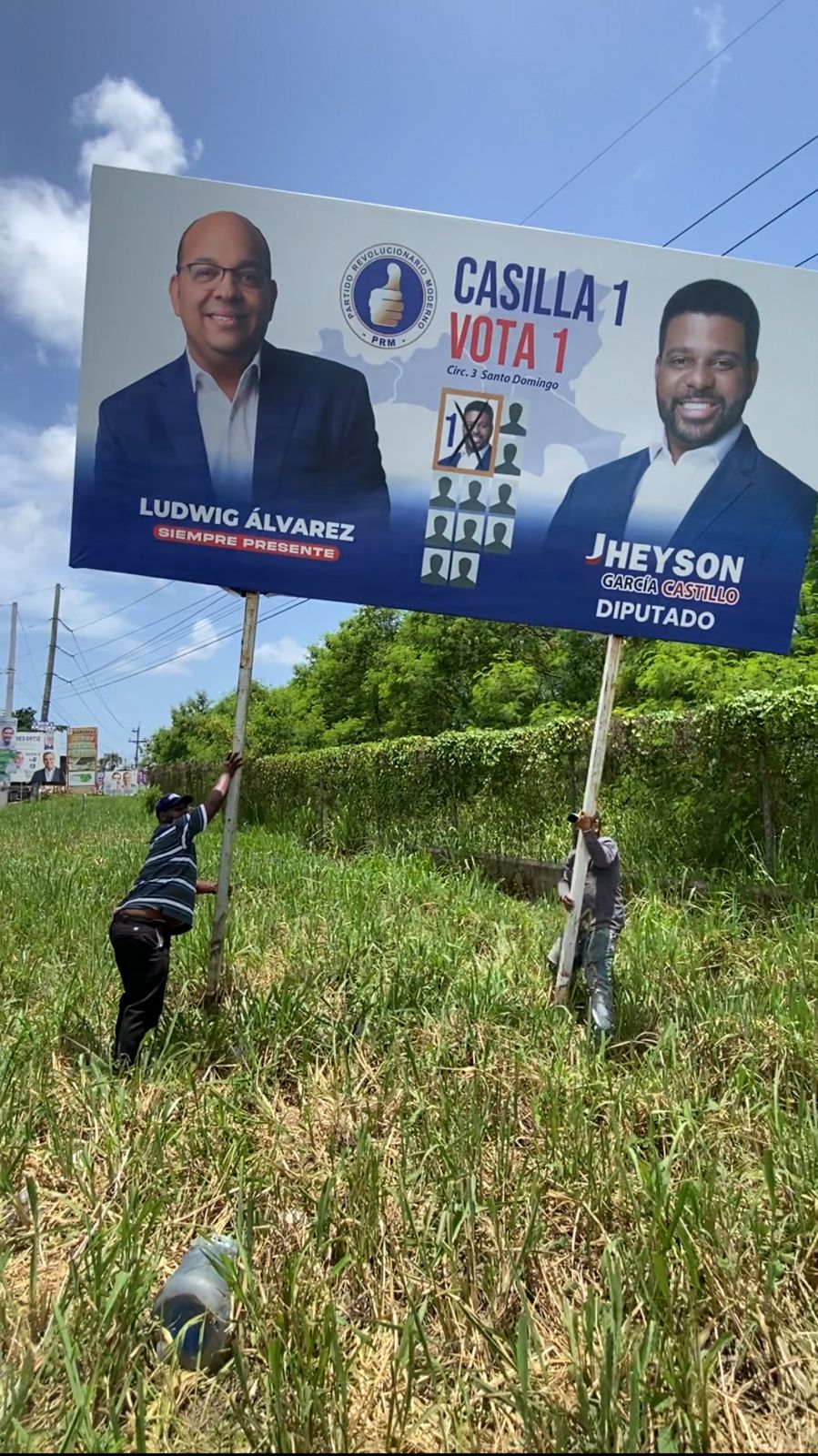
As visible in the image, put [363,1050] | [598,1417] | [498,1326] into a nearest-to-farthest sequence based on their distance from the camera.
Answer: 1. [598,1417]
2. [498,1326]
3. [363,1050]

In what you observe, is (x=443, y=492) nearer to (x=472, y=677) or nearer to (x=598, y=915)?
(x=598, y=915)

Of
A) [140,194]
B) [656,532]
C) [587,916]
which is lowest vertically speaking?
[587,916]

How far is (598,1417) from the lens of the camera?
2.15 metres

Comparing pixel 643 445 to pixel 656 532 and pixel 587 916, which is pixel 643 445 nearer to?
pixel 656 532

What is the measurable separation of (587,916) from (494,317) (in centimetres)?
335

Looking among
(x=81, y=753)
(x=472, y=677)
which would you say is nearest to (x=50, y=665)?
(x=81, y=753)

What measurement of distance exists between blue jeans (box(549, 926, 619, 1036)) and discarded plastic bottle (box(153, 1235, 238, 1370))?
2371 millimetres

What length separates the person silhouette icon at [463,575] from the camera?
4695mm

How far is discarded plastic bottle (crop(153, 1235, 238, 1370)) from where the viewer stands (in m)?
2.43

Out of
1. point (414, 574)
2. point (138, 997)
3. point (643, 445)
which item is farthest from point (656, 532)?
point (138, 997)

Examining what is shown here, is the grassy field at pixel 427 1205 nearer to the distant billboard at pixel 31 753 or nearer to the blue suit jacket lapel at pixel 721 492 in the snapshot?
the blue suit jacket lapel at pixel 721 492

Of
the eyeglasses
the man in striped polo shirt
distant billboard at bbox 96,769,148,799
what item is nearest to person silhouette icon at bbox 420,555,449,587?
the man in striped polo shirt

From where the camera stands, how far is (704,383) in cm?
475

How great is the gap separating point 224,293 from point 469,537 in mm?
1827
